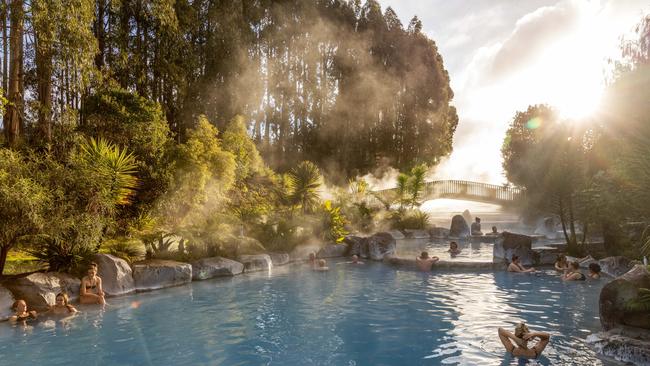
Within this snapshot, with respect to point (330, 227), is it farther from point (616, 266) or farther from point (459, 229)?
point (459, 229)

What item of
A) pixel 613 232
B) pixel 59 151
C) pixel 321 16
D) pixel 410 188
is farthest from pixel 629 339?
pixel 321 16

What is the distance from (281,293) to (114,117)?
35.3 feet

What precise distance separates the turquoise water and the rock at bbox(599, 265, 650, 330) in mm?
643

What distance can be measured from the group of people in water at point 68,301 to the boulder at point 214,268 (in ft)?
11.3

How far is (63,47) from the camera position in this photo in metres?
14.0

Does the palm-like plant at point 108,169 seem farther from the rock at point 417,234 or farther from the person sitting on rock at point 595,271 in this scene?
the rock at point 417,234

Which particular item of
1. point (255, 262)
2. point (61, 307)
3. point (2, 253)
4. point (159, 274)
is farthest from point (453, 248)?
point (2, 253)

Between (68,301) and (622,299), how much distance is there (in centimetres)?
1188

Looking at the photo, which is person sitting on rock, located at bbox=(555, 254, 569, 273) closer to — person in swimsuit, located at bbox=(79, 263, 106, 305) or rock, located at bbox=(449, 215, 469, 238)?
rock, located at bbox=(449, 215, 469, 238)

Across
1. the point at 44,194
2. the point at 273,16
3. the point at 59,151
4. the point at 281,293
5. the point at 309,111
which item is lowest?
the point at 281,293

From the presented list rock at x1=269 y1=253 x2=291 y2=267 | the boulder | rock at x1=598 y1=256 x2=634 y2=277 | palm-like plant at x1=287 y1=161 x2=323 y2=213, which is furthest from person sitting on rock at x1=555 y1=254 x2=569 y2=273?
the boulder

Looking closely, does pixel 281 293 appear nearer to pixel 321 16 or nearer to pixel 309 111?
pixel 309 111

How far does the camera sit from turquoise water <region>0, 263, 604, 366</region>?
7375 mm

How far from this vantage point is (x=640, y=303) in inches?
307
